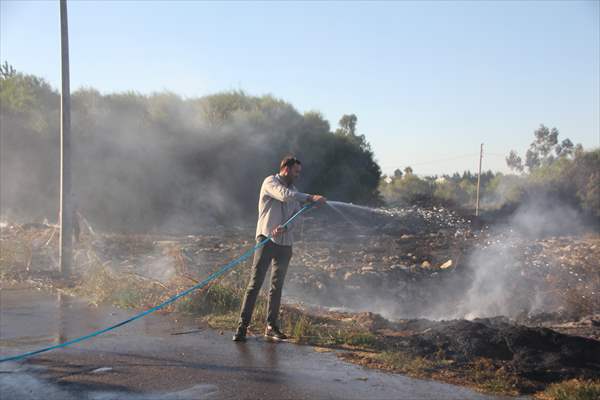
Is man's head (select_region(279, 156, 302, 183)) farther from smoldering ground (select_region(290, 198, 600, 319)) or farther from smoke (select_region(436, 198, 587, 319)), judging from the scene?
smoke (select_region(436, 198, 587, 319))

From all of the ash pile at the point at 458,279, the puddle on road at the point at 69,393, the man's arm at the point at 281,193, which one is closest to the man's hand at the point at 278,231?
the man's arm at the point at 281,193

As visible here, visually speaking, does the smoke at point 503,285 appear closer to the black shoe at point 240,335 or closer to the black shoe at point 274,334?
the black shoe at point 274,334

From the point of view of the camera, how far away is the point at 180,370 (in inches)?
197

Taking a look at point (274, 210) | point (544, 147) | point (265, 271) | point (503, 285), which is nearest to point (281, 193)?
point (274, 210)

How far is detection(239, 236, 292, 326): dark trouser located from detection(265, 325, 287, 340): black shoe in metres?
0.22

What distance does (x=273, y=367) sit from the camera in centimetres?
508

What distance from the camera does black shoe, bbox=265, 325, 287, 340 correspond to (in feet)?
20.2

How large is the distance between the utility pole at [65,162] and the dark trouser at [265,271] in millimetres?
6320

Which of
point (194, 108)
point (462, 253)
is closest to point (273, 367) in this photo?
point (462, 253)

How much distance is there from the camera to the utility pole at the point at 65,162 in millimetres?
11047

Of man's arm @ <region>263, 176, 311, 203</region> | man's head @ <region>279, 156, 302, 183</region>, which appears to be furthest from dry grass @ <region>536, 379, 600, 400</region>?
man's head @ <region>279, 156, 302, 183</region>

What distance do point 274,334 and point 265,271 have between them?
0.71 metres

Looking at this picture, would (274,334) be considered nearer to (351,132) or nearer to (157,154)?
(157,154)

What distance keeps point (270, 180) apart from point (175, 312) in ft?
9.46
